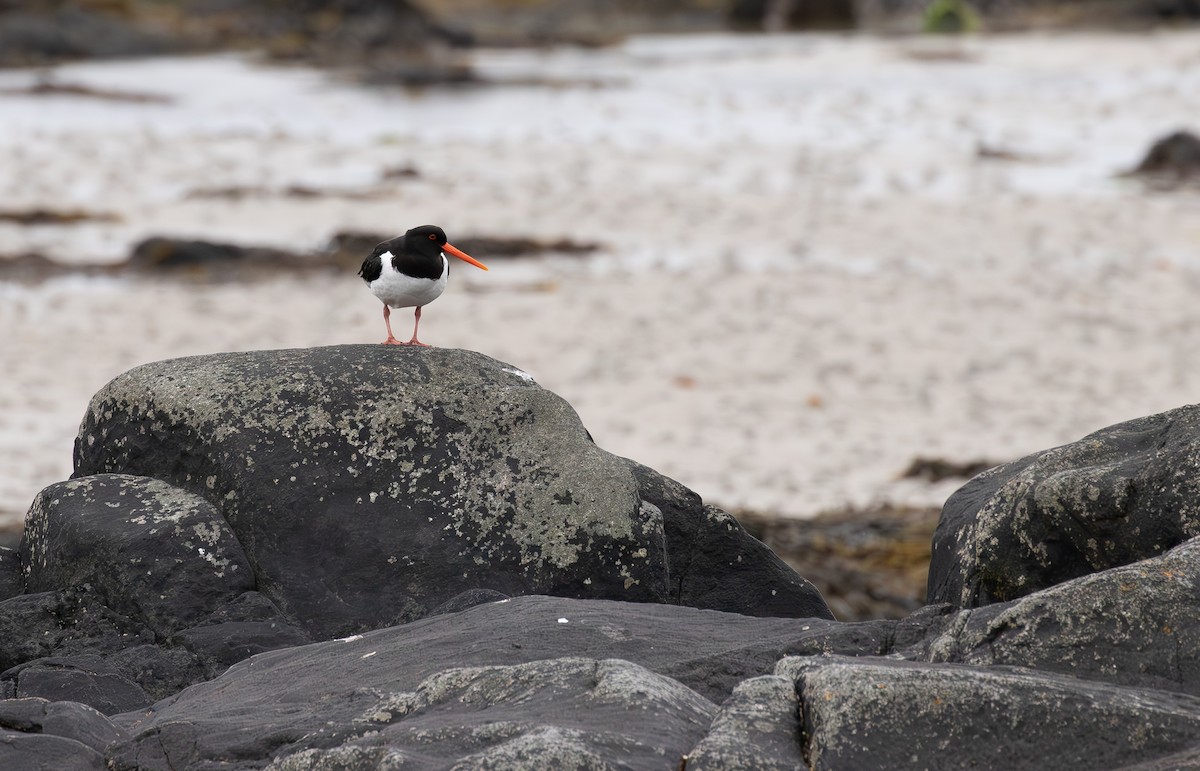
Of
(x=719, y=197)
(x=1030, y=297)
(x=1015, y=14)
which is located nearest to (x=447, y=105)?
(x=719, y=197)

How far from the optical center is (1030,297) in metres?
14.6

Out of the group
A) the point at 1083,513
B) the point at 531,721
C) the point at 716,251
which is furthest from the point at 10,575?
the point at 716,251

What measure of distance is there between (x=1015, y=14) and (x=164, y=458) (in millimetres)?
38340

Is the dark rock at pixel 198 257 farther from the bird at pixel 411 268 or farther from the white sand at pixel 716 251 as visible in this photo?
the bird at pixel 411 268

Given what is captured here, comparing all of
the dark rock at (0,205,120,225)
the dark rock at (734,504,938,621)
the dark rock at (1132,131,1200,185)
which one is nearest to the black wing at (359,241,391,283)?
the dark rock at (734,504,938,621)

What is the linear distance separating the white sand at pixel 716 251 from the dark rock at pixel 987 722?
23.0ft

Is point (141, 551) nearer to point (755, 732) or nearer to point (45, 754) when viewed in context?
point (45, 754)

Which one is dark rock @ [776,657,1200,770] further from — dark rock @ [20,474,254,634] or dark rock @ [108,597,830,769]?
dark rock @ [20,474,254,634]

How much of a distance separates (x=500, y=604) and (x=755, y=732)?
137 centimetres

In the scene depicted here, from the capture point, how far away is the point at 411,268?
5.61 m

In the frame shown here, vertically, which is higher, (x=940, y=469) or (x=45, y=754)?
(x=45, y=754)

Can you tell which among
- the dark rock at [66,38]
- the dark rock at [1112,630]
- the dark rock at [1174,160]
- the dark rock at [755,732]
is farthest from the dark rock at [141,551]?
the dark rock at [66,38]

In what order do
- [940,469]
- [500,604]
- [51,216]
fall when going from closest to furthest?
1. [500,604]
2. [940,469]
3. [51,216]

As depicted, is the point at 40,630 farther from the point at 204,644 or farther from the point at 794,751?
the point at 794,751
